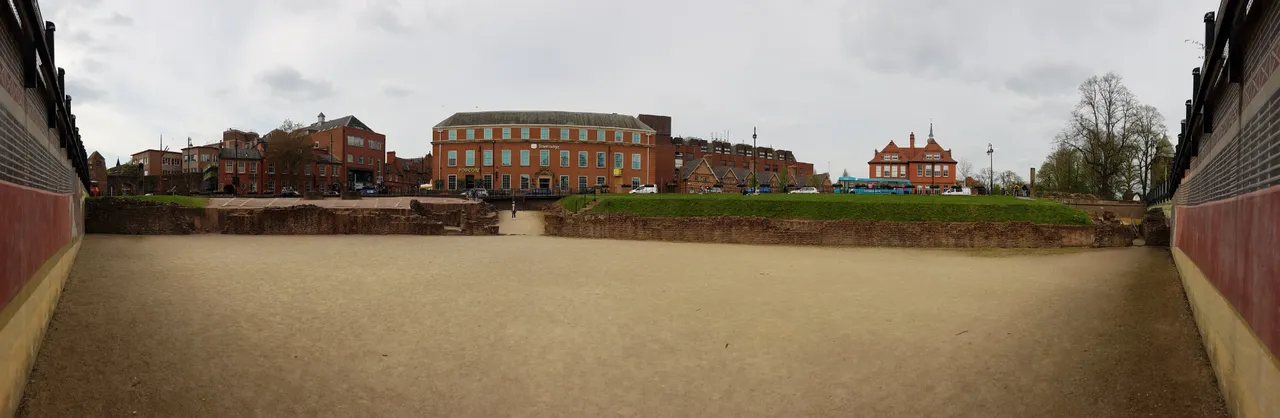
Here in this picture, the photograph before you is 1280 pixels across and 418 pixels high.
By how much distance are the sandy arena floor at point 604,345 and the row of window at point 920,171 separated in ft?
236

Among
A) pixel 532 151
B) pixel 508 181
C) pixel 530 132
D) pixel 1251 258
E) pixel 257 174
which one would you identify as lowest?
pixel 1251 258

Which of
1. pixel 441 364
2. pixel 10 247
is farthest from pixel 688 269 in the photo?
pixel 10 247

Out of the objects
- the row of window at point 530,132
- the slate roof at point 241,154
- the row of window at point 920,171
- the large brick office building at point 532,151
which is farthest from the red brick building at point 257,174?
the row of window at point 920,171

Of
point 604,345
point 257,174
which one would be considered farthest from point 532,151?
point 604,345

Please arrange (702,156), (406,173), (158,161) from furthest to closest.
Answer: (702,156) → (406,173) → (158,161)

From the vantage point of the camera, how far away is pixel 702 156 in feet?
325

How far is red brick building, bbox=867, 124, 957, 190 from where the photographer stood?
80438 millimetres

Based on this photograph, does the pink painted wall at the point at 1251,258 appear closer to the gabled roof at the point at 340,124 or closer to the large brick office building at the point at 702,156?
the large brick office building at the point at 702,156

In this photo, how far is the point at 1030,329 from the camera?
873cm

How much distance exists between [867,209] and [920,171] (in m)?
62.4

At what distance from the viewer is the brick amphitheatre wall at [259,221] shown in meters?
23.9

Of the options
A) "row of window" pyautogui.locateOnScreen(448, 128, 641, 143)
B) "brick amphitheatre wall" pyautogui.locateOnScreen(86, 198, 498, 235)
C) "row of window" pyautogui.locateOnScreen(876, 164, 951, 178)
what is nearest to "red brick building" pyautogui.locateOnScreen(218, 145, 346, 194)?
"row of window" pyautogui.locateOnScreen(448, 128, 641, 143)

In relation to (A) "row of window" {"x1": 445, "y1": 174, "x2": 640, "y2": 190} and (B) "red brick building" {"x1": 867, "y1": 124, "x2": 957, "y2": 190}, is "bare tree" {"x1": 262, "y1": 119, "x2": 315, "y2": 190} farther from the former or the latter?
(B) "red brick building" {"x1": 867, "y1": 124, "x2": 957, "y2": 190}

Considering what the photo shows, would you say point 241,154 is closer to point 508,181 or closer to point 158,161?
point 508,181
